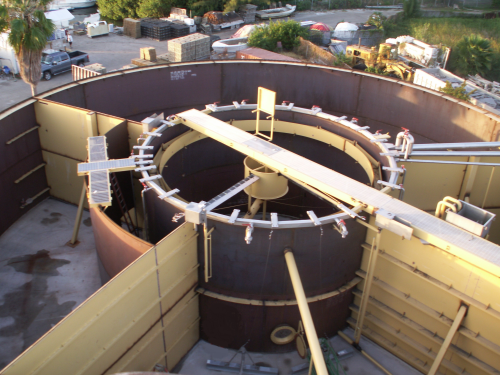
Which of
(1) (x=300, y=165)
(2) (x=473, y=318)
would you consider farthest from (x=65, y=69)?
(2) (x=473, y=318)

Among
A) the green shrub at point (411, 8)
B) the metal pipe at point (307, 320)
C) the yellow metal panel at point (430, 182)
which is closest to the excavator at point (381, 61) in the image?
the yellow metal panel at point (430, 182)

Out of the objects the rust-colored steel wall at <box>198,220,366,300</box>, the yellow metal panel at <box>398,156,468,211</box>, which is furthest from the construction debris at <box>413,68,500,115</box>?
the rust-colored steel wall at <box>198,220,366,300</box>

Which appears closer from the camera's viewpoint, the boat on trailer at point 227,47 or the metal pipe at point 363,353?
the metal pipe at point 363,353

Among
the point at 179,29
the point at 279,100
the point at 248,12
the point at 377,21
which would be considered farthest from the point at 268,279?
the point at 377,21

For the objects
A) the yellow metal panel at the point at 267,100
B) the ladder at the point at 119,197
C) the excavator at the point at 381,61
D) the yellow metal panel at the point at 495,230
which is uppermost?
the yellow metal panel at the point at 267,100

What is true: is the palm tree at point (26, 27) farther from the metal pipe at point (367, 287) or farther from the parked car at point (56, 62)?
the metal pipe at point (367, 287)

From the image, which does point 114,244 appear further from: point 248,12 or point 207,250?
point 248,12

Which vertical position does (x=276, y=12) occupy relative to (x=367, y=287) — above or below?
above
